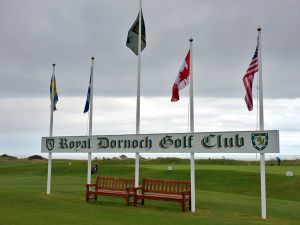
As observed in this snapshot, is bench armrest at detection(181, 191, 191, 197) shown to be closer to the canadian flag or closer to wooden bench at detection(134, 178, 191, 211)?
wooden bench at detection(134, 178, 191, 211)

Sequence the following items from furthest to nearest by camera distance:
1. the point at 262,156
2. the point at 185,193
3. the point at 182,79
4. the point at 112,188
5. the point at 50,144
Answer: the point at 50,144, the point at 112,188, the point at 182,79, the point at 185,193, the point at 262,156

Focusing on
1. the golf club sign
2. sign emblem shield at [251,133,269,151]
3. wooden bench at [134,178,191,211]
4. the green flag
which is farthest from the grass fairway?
the green flag

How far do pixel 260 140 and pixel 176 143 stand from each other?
3.27 m

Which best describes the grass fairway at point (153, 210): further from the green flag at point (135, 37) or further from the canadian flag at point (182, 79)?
the green flag at point (135, 37)

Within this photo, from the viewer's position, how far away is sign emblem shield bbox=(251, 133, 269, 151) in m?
12.9

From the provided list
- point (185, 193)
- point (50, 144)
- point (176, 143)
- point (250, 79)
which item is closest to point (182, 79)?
point (176, 143)

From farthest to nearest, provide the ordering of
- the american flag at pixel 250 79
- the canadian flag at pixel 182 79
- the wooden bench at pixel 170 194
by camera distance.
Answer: the canadian flag at pixel 182 79 < the wooden bench at pixel 170 194 < the american flag at pixel 250 79

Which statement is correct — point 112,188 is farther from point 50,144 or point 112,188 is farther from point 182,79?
point 182,79

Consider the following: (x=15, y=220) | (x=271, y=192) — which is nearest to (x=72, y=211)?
(x=15, y=220)

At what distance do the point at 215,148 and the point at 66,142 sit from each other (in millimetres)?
8067

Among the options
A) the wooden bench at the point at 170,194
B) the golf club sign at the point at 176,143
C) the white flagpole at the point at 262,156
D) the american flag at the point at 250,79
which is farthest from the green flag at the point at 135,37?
the wooden bench at the point at 170,194

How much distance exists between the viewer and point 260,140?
1302 centimetres

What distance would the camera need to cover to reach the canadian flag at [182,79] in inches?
573

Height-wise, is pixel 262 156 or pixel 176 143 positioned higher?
pixel 176 143
